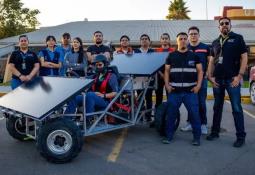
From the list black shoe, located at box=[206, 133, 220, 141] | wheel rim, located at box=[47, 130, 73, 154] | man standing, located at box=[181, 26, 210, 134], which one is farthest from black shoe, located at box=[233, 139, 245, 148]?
wheel rim, located at box=[47, 130, 73, 154]

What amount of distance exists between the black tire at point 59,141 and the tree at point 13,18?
4225cm

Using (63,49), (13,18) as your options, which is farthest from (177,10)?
(63,49)

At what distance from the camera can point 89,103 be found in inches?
237

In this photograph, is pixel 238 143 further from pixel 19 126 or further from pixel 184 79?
pixel 19 126

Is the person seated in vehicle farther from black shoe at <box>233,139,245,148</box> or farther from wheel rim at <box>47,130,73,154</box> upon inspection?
black shoe at <box>233,139,245,148</box>

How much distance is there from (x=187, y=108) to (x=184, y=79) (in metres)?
0.48

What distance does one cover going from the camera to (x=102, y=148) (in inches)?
247

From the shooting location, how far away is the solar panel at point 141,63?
685cm

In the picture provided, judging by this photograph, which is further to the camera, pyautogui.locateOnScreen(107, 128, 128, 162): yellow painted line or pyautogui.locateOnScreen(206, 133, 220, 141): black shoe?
pyautogui.locateOnScreen(206, 133, 220, 141): black shoe

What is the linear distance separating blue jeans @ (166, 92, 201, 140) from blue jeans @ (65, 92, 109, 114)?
1.10 m

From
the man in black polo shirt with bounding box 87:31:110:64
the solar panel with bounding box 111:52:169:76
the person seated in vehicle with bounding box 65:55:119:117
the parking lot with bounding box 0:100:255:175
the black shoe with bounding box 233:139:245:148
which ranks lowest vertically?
the parking lot with bounding box 0:100:255:175

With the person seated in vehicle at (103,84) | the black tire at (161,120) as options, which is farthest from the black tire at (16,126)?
the black tire at (161,120)

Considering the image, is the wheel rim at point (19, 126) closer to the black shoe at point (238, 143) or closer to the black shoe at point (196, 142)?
the black shoe at point (196, 142)

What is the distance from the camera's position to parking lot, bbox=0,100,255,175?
5070 millimetres
